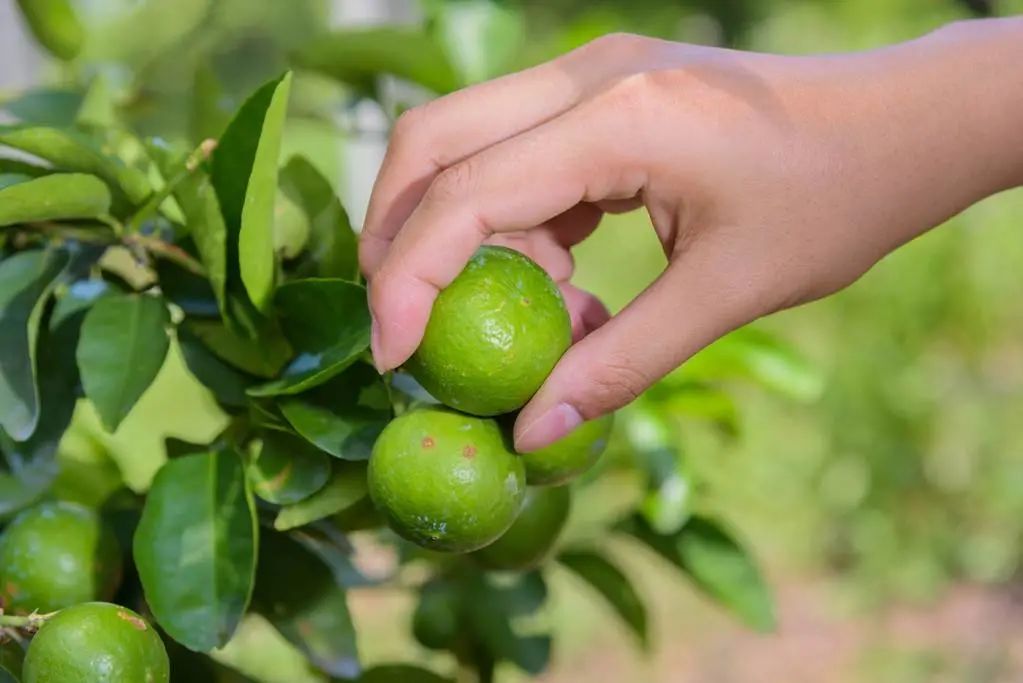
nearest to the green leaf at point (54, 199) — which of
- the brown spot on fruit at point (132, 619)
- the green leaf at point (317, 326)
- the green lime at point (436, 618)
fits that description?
the green leaf at point (317, 326)

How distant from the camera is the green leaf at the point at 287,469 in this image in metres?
0.66

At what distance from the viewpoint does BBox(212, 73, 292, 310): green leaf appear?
0.65 meters

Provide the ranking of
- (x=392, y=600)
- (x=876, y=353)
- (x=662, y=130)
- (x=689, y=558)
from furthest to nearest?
→ (x=876, y=353) → (x=392, y=600) → (x=689, y=558) → (x=662, y=130)

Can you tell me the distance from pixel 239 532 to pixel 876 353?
104 inches

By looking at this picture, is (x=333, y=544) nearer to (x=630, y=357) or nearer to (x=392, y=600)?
(x=630, y=357)

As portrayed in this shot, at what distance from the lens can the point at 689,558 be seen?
39.6 inches

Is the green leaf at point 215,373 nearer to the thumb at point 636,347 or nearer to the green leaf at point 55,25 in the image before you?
the thumb at point 636,347

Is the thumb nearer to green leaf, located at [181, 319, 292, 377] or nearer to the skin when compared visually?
the skin

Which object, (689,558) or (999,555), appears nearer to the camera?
(689,558)

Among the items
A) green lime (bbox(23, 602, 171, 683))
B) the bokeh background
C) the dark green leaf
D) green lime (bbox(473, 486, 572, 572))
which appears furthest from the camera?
the bokeh background

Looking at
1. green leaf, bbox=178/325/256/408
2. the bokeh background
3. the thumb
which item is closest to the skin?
the thumb

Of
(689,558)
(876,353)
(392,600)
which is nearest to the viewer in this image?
(689,558)

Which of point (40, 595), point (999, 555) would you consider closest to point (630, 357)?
point (40, 595)

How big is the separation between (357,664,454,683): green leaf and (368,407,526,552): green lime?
188 millimetres
